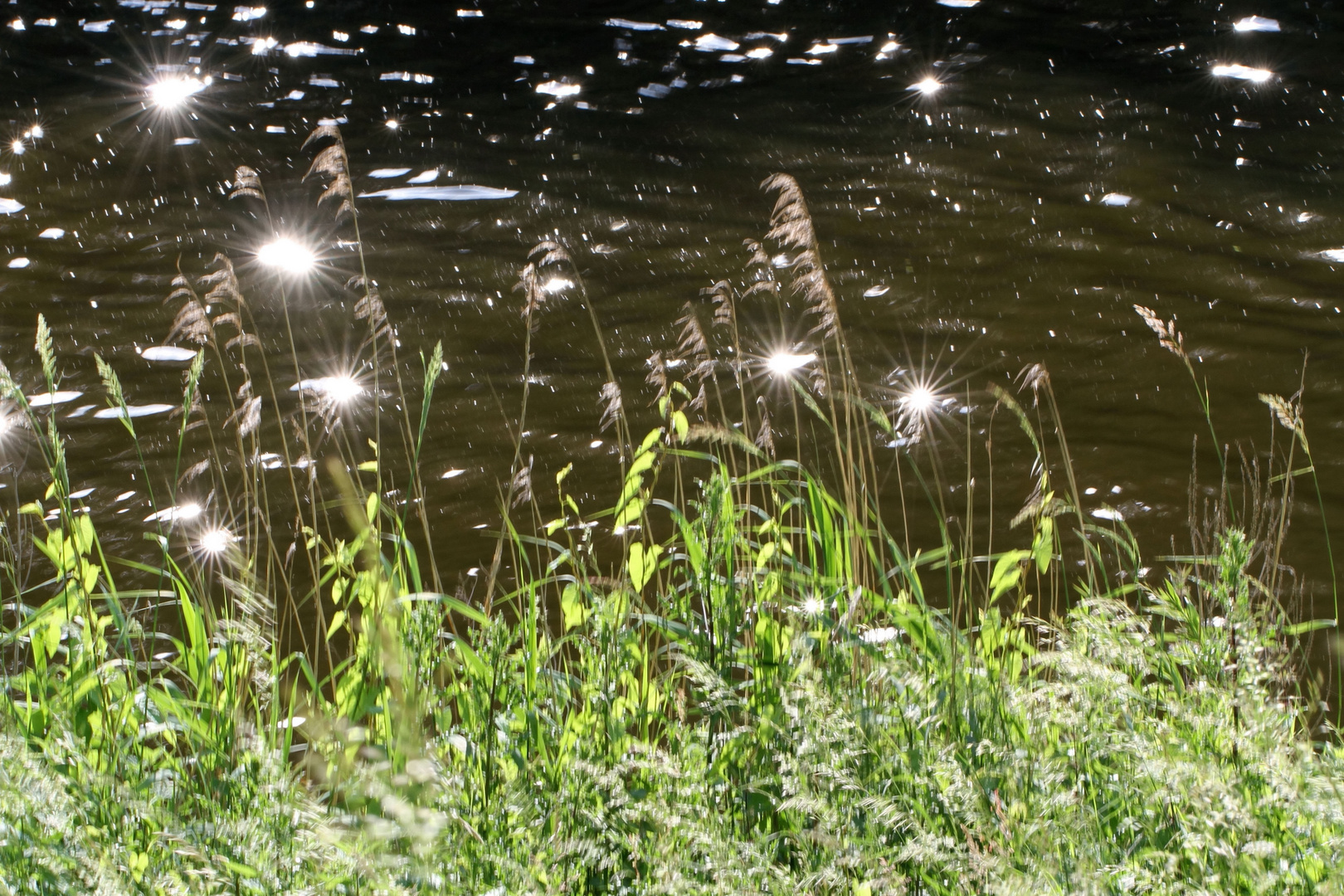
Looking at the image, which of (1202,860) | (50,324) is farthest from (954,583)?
(50,324)

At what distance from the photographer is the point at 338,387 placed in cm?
400

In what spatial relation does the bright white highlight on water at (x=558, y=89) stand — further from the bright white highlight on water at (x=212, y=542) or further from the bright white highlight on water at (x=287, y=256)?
the bright white highlight on water at (x=212, y=542)

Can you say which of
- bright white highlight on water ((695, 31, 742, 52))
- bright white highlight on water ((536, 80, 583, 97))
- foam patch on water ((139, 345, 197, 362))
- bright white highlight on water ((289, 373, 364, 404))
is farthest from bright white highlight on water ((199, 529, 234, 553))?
bright white highlight on water ((695, 31, 742, 52))

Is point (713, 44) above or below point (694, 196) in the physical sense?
above

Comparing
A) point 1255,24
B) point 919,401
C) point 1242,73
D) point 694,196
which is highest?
point 1255,24

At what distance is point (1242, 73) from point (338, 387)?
5.69m

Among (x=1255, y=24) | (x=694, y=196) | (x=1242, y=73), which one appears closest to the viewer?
(x=694, y=196)

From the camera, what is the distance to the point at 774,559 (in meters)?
2.28

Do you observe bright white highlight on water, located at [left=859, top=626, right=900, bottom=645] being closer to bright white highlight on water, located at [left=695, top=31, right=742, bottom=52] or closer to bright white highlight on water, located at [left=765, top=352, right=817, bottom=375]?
bright white highlight on water, located at [left=765, top=352, right=817, bottom=375]

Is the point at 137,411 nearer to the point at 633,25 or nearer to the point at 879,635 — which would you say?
the point at 879,635

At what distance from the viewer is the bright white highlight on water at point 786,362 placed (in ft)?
13.4

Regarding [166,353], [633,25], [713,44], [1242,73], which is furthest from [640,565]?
[633,25]

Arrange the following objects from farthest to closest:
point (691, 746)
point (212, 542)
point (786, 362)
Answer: point (786, 362)
point (212, 542)
point (691, 746)

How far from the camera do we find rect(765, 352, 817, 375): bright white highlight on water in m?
4.09
